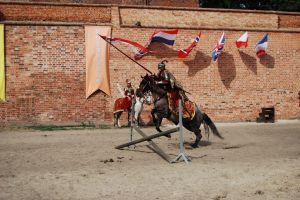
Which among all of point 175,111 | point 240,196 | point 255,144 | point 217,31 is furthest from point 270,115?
point 240,196

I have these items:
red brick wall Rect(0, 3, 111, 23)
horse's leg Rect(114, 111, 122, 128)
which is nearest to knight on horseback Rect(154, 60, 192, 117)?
horse's leg Rect(114, 111, 122, 128)

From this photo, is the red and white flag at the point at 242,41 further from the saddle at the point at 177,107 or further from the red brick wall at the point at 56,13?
the saddle at the point at 177,107

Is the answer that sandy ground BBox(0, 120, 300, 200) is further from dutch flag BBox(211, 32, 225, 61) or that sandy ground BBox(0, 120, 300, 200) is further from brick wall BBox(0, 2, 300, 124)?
dutch flag BBox(211, 32, 225, 61)

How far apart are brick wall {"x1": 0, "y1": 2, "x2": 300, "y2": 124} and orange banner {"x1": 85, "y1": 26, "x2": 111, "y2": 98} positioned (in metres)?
0.22

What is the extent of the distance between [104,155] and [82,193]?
12.3 ft

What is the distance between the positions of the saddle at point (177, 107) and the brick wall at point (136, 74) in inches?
272

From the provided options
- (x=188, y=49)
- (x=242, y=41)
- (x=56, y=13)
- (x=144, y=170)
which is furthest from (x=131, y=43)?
(x=144, y=170)

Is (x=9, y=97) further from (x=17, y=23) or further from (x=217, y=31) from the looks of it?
(x=217, y=31)

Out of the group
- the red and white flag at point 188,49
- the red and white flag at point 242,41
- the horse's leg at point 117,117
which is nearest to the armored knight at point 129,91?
the horse's leg at point 117,117

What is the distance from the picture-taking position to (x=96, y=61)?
17.8 m

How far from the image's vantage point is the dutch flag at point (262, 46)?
1956 cm

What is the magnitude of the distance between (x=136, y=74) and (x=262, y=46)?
20.4 ft

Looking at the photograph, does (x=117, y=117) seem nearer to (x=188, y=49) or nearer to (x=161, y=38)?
(x=161, y=38)

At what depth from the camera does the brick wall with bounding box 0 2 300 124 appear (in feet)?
56.0
